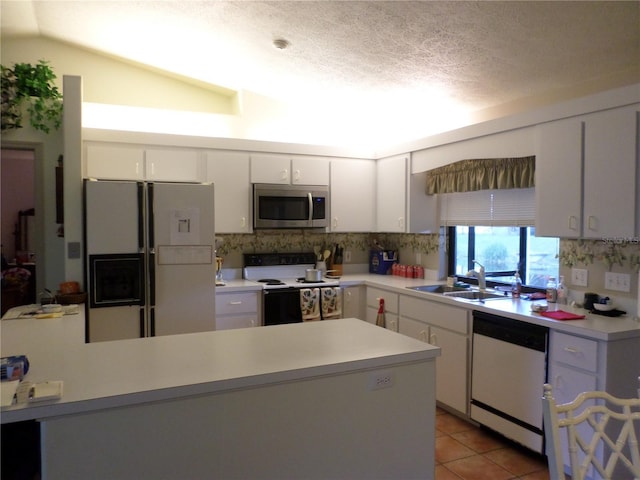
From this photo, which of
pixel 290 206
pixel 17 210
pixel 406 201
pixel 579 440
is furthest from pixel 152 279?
pixel 17 210

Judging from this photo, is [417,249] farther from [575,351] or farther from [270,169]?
[575,351]

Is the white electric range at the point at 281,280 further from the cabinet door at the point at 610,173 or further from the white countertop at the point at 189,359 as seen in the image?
the cabinet door at the point at 610,173

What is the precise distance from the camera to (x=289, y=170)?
4.38m

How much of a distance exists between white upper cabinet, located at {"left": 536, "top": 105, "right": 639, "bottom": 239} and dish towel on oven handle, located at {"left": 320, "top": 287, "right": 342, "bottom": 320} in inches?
71.9

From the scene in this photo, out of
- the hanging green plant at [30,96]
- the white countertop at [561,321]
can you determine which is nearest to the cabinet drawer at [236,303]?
the white countertop at [561,321]

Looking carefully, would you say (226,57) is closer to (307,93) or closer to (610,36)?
(307,93)

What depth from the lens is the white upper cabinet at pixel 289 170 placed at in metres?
4.26

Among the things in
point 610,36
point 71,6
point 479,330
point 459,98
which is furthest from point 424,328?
point 71,6

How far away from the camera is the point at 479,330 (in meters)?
3.05

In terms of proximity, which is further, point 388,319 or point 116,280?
point 388,319

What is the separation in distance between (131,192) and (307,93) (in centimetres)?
196

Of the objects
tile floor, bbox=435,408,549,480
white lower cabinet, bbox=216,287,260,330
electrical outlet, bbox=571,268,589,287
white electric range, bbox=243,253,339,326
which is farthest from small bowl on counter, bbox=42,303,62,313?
electrical outlet, bbox=571,268,589,287

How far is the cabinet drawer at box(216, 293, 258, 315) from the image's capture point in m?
3.79

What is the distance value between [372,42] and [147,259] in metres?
2.08
